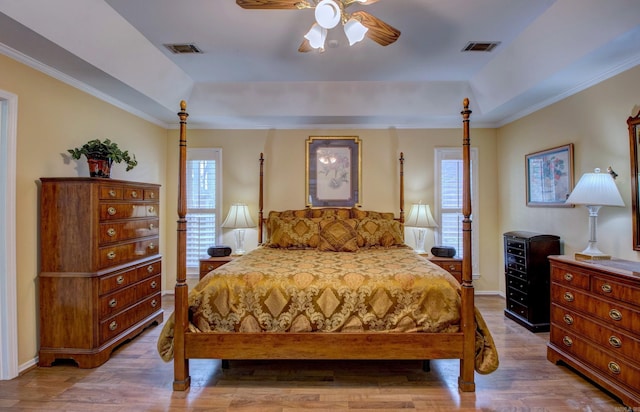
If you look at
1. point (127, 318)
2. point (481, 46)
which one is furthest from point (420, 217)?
point (127, 318)

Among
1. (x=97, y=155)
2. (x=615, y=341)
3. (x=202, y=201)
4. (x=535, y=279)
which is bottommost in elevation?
(x=615, y=341)

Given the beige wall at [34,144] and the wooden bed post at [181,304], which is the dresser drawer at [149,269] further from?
the wooden bed post at [181,304]

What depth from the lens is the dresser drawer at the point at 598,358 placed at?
6.65 feet

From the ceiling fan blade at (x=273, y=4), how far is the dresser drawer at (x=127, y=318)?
8.98ft

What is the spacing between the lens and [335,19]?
6.25 feet

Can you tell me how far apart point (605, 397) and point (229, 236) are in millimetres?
4233

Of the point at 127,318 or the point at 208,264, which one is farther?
the point at 208,264

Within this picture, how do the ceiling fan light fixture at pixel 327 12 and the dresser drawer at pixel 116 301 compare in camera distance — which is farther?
the dresser drawer at pixel 116 301

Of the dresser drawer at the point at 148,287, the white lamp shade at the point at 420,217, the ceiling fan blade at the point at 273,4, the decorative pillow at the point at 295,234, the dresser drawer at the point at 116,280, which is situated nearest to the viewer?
the ceiling fan blade at the point at 273,4

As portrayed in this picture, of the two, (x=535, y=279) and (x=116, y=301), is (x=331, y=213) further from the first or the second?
(x=116, y=301)

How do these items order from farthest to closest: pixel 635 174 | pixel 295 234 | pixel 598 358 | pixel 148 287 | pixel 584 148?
1. pixel 295 234
2. pixel 148 287
3. pixel 584 148
4. pixel 635 174
5. pixel 598 358

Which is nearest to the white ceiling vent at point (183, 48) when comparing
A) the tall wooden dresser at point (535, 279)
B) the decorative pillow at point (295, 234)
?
the decorative pillow at point (295, 234)

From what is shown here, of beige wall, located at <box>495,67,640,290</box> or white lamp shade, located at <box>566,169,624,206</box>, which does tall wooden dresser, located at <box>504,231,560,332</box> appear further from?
white lamp shade, located at <box>566,169,624,206</box>

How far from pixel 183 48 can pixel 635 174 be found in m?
4.18
